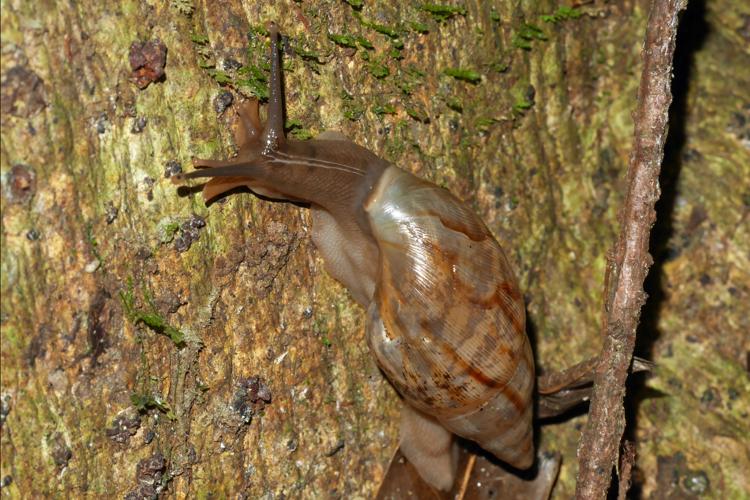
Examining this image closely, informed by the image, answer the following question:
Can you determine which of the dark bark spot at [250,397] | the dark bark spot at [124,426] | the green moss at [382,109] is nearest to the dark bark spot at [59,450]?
the dark bark spot at [124,426]

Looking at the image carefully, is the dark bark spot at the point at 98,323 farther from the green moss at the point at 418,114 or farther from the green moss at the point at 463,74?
the green moss at the point at 463,74

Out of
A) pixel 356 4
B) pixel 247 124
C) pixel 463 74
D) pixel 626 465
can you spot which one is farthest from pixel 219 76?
pixel 626 465

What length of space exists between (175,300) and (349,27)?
47.3 inches

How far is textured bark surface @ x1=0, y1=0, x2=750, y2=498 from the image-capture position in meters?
2.59

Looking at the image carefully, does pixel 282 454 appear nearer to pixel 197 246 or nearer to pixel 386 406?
pixel 386 406

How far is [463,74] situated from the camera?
3.40 metres

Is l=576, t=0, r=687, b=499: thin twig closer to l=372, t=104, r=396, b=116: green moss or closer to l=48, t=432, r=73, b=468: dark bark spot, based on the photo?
l=372, t=104, r=396, b=116: green moss

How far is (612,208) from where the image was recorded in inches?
149

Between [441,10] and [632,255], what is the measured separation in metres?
1.21

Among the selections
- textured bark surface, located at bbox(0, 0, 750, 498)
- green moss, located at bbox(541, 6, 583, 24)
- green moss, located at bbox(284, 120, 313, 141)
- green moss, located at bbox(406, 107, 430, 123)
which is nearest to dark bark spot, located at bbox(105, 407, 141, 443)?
textured bark surface, located at bbox(0, 0, 750, 498)

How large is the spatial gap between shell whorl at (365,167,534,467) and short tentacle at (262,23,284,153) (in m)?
0.42

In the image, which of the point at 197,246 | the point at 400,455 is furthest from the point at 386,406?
the point at 197,246

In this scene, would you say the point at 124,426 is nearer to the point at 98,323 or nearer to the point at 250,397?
the point at 98,323

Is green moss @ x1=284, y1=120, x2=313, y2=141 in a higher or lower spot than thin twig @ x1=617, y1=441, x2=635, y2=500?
higher
